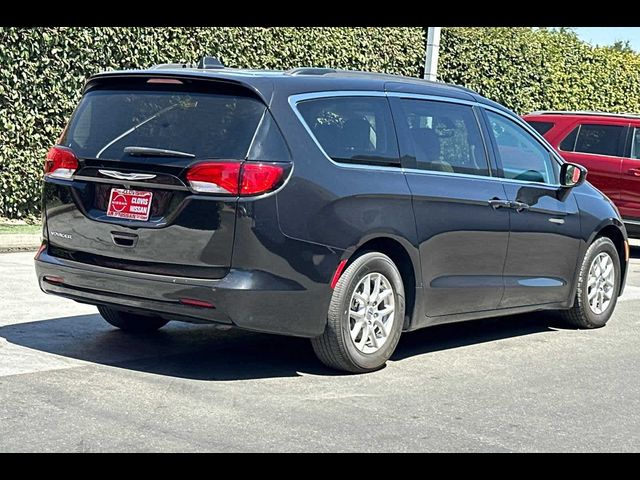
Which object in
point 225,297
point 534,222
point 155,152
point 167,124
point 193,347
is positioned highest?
point 167,124

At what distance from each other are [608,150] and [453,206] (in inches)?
317

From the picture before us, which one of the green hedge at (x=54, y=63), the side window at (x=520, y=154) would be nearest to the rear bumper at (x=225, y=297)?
the side window at (x=520, y=154)

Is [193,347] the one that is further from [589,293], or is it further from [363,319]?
[589,293]

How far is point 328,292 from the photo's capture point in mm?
6574

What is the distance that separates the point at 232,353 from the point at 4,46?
714 centimetres

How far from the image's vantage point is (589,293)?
8.96 meters

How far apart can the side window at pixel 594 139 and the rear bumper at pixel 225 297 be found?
914cm

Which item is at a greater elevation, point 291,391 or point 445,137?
point 445,137

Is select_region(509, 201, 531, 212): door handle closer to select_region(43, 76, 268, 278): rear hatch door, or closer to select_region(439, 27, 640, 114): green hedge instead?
select_region(43, 76, 268, 278): rear hatch door

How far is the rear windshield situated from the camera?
640 centimetres

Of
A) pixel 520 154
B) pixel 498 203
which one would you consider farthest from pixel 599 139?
pixel 498 203

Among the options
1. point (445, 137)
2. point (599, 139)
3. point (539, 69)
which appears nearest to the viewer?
point (445, 137)
